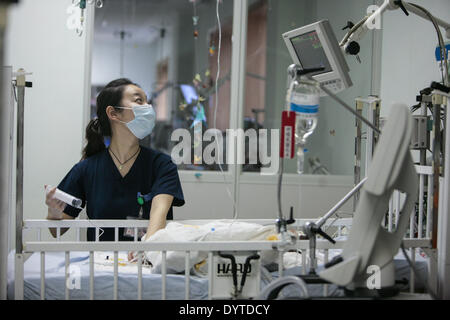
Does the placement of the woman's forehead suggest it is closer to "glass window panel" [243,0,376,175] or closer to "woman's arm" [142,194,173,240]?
"woman's arm" [142,194,173,240]

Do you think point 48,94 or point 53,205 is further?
point 48,94

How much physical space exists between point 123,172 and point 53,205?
46 cm

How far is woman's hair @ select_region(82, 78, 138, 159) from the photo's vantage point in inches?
92.9

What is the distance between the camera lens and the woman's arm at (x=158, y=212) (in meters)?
2.08

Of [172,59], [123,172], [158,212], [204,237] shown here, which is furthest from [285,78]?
[204,237]

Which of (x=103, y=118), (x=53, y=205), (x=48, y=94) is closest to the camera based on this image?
(x=53, y=205)

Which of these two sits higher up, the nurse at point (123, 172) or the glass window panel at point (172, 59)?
the glass window panel at point (172, 59)

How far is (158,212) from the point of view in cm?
216

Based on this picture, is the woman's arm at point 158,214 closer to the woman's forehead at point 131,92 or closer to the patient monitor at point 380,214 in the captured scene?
the woman's forehead at point 131,92

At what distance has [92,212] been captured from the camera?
2.33m

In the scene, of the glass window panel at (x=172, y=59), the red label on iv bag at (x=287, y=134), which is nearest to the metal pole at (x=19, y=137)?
the red label on iv bag at (x=287, y=134)

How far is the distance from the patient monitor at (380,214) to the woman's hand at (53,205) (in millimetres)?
1089

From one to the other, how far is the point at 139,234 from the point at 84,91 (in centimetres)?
128

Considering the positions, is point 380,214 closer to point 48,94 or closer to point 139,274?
point 139,274
